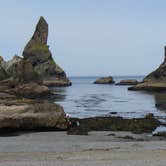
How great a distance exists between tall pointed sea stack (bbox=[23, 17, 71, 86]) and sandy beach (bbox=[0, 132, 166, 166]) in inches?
5075

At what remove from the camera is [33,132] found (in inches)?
1123

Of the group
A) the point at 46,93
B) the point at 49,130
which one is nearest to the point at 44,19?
the point at 46,93

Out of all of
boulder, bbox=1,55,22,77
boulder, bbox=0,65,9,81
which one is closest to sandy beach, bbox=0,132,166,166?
boulder, bbox=1,55,22,77

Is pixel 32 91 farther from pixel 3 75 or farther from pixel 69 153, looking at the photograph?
pixel 69 153

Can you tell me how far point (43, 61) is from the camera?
159 meters

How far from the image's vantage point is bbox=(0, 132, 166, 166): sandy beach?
1584cm

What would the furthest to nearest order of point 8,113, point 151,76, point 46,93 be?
1. point 151,76
2. point 46,93
3. point 8,113

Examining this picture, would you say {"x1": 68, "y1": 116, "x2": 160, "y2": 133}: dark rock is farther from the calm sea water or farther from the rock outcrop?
the rock outcrop

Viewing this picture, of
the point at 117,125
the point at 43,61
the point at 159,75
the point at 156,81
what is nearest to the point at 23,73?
the point at 156,81

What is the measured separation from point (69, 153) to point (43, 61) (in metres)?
142

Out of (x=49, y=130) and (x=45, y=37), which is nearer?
(x=49, y=130)

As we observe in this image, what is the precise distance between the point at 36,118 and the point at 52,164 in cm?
1269

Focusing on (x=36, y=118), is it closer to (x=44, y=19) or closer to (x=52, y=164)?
(x=52, y=164)

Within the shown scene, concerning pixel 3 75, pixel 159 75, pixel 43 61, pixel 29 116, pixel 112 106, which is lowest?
pixel 112 106
